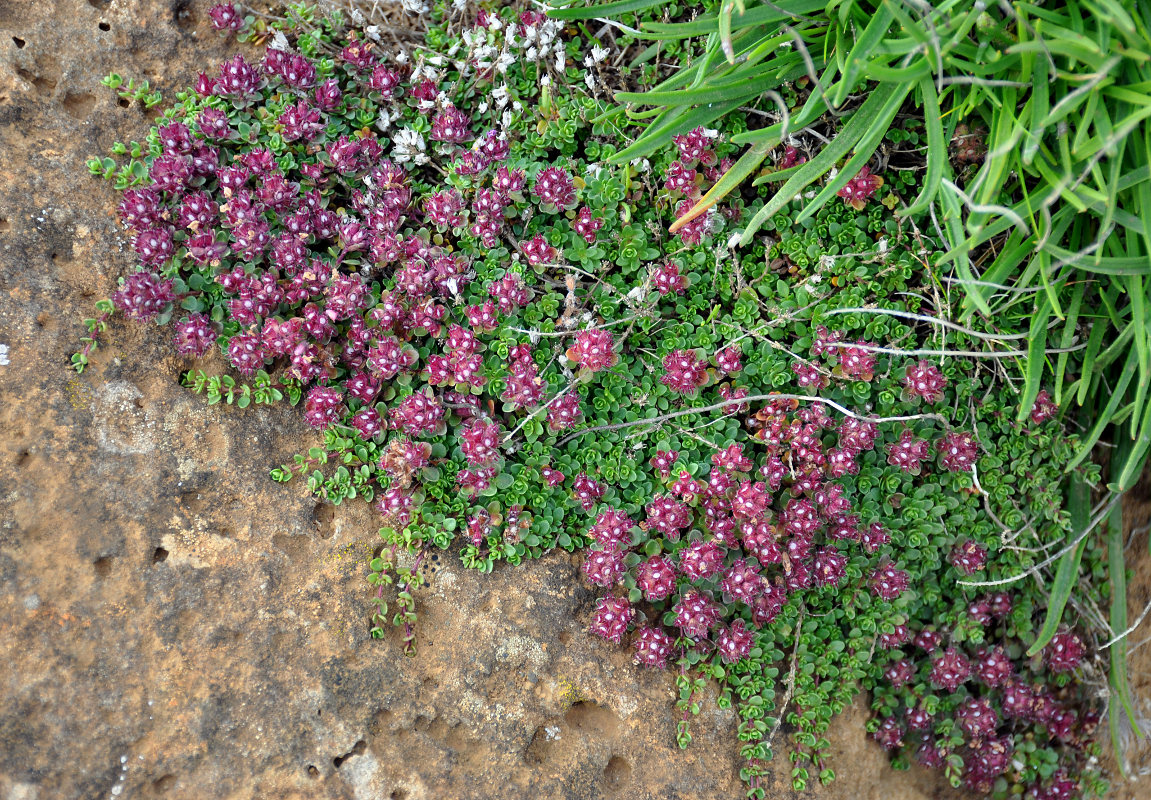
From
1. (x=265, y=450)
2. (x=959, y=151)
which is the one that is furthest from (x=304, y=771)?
(x=959, y=151)

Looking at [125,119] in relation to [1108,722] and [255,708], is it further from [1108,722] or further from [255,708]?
[1108,722]

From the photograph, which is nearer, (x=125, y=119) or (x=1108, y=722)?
(x=125, y=119)

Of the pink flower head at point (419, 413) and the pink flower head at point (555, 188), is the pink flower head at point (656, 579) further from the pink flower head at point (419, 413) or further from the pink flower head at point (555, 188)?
the pink flower head at point (555, 188)

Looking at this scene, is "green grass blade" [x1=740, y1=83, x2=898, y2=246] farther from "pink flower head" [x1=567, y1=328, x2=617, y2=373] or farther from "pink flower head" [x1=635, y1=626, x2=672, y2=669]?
"pink flower head" [x1=635, y1=626, x2=672, y2=669]

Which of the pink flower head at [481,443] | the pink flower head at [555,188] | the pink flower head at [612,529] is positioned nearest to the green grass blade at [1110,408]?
the pink flower head at [612,529]

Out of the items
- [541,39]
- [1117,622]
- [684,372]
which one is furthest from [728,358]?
[1117,622]

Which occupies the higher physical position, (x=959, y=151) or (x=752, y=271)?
(x=959, y=151)
